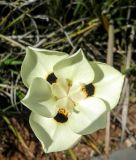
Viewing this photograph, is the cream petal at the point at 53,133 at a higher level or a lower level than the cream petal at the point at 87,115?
lower

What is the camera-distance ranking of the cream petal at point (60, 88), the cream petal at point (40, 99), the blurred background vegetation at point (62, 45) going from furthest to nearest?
the blurred background vegetation at point (62, 45) → the cream petal at point (60, 88) → the cream petal at point (40, 99)

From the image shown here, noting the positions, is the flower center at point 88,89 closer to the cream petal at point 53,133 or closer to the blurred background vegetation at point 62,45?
the cream petal at point 53,133

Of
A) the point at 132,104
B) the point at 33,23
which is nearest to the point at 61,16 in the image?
the point at 33,23

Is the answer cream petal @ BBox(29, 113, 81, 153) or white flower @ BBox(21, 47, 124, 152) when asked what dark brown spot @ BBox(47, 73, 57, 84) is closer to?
white flower @ BBox(21, 47, 124, 152)

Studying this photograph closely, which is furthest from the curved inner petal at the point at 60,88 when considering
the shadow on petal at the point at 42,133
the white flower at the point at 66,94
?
the shadow on petal at the point at 42,133

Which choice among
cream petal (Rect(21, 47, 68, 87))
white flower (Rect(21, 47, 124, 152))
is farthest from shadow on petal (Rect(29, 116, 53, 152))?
cream petal (Rect(21, 47, 68, 87))

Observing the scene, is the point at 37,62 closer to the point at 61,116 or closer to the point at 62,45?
the point at 61,116
